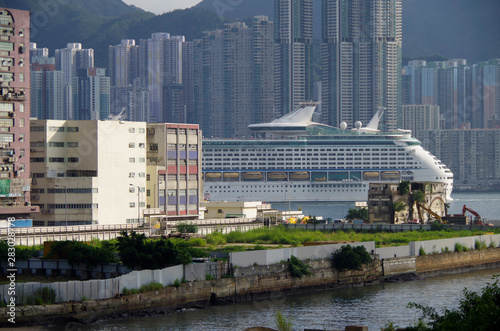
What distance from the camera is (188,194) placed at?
57375mm

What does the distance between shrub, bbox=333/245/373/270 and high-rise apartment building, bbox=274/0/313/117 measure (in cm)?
13980

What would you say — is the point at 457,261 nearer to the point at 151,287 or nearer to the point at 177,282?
the point at 177,282

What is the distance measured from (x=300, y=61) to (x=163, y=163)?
132 meters

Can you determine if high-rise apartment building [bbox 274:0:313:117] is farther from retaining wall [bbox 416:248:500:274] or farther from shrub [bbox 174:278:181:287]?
shrub [bbox 174:278:181:287]

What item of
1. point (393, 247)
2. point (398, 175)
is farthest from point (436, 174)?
point (393, 247)

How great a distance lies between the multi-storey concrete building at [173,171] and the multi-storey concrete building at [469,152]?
124 metres

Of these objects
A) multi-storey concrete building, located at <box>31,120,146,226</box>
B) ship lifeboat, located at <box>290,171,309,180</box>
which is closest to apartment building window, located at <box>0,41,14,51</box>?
multi-storey concrete building, located at <box>31,120,146,226</box>

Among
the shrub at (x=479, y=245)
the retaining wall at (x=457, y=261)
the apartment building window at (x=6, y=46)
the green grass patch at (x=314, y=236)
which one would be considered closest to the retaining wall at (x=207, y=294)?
the retaining wall at (x=457, y=261)

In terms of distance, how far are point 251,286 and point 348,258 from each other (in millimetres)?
5649

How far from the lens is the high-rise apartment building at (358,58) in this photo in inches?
6841

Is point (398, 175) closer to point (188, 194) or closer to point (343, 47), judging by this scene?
point (343, 47)

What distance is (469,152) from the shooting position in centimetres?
18138

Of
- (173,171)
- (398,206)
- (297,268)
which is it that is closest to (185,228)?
(173,171)

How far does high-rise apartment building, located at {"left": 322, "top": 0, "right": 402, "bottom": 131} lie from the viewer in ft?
570
